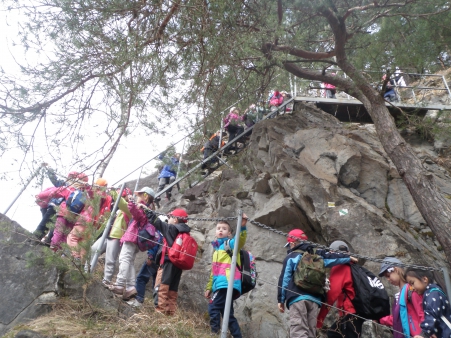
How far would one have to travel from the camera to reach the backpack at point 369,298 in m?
4.01

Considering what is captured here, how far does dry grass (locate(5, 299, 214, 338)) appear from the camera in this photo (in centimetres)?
340

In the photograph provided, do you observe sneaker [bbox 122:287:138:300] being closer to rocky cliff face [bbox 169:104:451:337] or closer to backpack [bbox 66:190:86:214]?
backpack [bbox 66:190:86:214]

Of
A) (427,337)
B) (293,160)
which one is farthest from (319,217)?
(427,337)

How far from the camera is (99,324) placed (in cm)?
361

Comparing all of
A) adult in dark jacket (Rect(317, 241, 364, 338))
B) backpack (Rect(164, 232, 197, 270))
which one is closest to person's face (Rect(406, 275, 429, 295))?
adult in dark jacket (Rect(317, 241, 364, 338))

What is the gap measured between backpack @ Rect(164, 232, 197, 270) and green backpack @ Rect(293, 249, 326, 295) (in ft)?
4.26

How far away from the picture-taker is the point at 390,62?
7.62 m

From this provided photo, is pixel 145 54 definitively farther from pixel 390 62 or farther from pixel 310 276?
pixel 390 62

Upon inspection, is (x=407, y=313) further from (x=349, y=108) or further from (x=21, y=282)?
(x=349, y=108)

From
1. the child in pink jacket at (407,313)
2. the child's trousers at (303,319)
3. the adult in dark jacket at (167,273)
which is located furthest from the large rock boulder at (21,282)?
the child in pink jacket at (407,313)

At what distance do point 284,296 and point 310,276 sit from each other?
1.26 feet

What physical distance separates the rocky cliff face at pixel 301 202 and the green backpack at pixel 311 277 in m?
1.14

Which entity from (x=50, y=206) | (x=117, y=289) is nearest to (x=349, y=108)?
(x=50, y=206)

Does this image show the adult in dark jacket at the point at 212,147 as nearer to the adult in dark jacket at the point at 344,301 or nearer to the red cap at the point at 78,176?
the red cap at the point at 78,176
